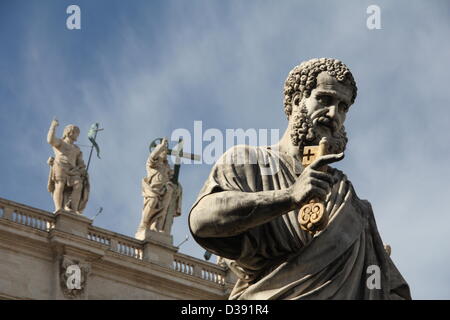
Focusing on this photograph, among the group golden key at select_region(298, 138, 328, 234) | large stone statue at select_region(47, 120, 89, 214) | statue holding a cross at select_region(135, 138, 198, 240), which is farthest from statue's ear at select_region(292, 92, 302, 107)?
statue holding a cross at select_region(135, 138, 198, 240)

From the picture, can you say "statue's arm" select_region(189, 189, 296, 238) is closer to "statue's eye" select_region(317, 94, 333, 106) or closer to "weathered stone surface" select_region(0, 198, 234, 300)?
"statue's eye" select_region(317, 94, 333, 106)

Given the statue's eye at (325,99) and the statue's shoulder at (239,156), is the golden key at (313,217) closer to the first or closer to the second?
the statue's shoulder at (239,156)

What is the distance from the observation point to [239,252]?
5.63 metres

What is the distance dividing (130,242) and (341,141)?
31537 millimetres

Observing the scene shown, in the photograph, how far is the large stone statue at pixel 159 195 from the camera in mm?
37625

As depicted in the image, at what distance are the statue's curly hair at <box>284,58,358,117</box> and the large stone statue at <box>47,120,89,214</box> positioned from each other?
2953 cm

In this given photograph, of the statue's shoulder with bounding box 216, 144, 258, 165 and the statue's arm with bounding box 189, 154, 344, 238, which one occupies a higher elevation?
the statue's shoulder with bounding box 216, 144, 258, 165

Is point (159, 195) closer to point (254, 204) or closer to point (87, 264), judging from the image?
point (87, 264)

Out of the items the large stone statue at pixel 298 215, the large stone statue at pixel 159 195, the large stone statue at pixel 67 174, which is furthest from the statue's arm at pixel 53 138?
the large stone statue at pixel 298 215

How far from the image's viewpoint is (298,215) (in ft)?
18.0

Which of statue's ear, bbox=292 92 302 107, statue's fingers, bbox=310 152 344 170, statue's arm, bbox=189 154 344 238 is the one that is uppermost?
statue's ear, bbox=292 92 302 107

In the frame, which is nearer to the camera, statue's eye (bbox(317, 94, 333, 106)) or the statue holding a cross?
statue's eye (bbox(317, 94, 333, 106))

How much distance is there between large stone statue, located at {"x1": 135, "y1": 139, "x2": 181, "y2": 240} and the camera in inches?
1481
